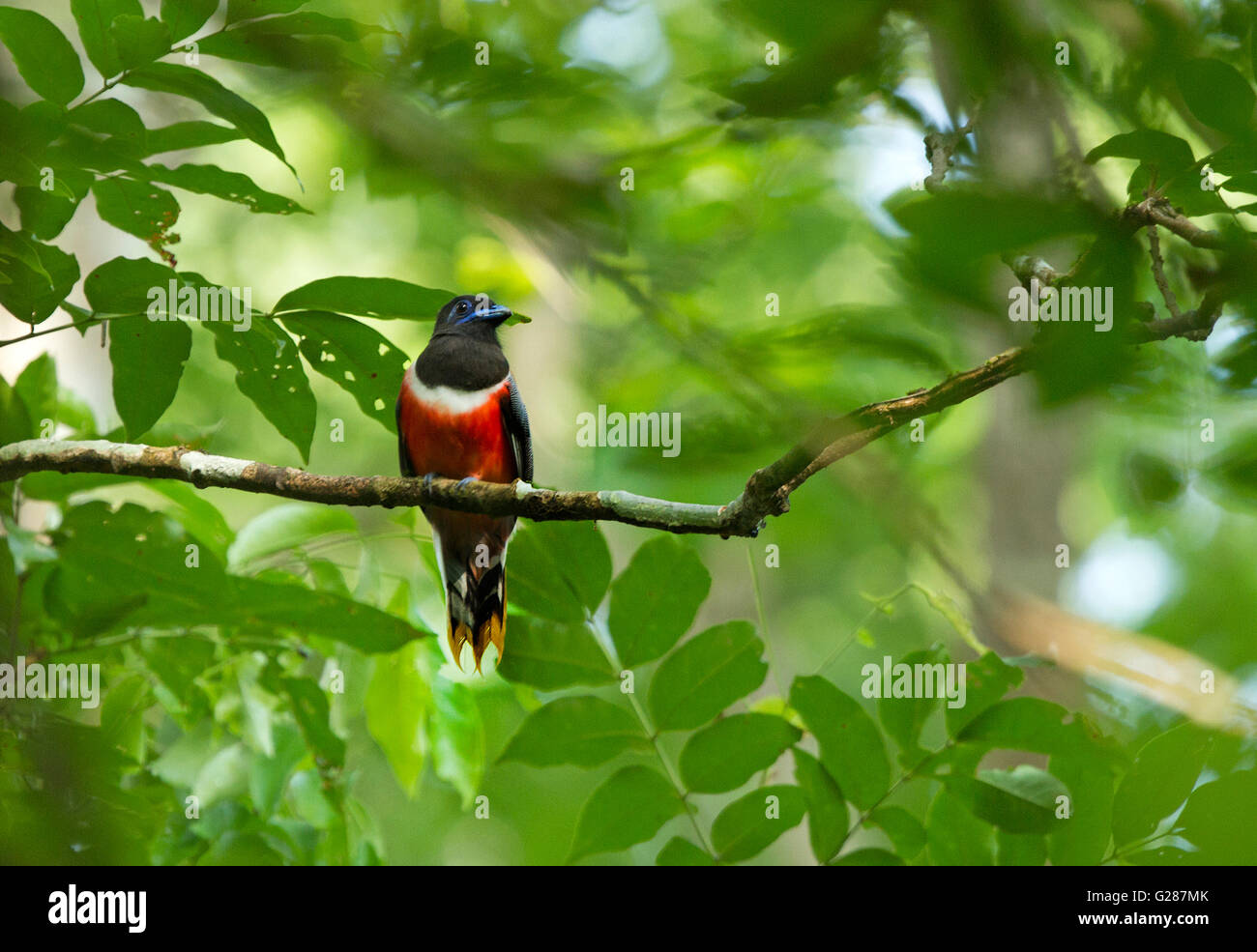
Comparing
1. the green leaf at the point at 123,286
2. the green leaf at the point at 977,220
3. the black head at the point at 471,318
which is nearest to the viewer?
the green leaf at the point at 977,220

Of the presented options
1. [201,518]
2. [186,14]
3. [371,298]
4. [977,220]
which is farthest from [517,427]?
[977,220]

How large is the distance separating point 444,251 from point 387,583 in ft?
22.6

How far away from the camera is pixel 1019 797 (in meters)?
2.54

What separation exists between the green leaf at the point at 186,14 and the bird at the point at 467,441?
1570 mm

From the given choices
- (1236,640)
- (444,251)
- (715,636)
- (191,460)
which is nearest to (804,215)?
(1236,640)

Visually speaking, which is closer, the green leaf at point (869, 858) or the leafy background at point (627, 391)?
the leafy background at point (627, 391)

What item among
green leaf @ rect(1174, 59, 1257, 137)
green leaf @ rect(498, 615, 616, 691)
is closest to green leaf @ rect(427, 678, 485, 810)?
green leaf @ rect(498, 615, 616, 691)

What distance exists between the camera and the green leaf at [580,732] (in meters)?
2.65

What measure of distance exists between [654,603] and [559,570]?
0.27 meters

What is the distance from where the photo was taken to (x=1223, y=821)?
7.13ft

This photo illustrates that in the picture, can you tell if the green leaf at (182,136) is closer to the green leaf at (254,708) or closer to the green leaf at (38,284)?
the green leaf at (38,284)

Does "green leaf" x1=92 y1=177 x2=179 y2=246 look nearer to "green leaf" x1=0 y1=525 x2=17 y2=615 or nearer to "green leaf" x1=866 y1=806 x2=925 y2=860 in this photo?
"green leaf" x1=0 y1=525 x2=17 y2=615

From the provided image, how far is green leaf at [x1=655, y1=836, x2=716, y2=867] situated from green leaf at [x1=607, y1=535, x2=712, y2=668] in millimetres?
463

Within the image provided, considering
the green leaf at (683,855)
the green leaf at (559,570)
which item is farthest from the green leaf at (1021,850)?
the green leaf at (559,570)
